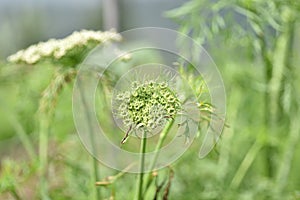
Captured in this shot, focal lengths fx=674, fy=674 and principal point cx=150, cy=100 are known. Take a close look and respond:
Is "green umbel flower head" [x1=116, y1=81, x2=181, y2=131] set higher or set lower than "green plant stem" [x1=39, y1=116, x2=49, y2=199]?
lower

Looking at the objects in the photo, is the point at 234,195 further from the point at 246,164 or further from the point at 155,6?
the point at 155,6

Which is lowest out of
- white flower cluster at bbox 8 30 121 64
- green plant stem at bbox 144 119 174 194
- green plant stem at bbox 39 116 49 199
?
green plant stem at bbox 144 119 174 194

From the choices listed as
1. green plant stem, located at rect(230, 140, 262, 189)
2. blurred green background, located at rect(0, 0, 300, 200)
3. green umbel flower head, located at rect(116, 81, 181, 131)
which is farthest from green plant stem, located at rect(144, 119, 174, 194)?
green plant stem, located at rect(230, 140, 262, 189)

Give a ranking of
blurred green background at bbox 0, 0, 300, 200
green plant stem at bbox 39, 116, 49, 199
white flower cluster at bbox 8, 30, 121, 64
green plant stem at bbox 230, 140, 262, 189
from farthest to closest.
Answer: green plant stem at bbox 230, 140, 262, 189 < blurred green background at bbox 0, 0, 300, 200 < green plant stem at bbox 39, 116, 49, 199 < white flower cluster at bbox 8, 30, 121, 64

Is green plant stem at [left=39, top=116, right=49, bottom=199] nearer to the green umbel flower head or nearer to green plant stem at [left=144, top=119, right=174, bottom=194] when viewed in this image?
green plant stem at [left=144, top=119, right=174, bottom=194]

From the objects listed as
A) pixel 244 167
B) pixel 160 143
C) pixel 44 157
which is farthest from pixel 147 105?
pixel 244 167

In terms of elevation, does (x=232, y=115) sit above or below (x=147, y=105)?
above

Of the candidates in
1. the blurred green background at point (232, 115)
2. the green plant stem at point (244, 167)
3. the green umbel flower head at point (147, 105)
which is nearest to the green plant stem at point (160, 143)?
the green umbel flower head at point (147, 105)

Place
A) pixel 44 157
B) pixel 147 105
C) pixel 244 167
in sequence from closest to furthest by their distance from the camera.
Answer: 1. pixel 147 105
2. pixel 44 157
3. pixel 244 167

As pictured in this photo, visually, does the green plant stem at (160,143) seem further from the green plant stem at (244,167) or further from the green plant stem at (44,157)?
the green plant stem at (244,167)

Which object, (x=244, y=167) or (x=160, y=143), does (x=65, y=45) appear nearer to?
(x=160, y=143)
